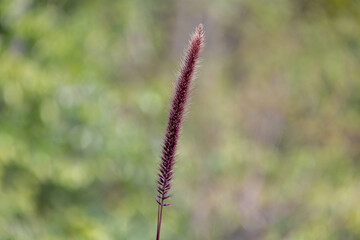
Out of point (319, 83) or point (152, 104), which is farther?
point (319, 83)

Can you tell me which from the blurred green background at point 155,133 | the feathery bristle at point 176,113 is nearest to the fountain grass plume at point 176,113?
the feathery bristle at point 176,113

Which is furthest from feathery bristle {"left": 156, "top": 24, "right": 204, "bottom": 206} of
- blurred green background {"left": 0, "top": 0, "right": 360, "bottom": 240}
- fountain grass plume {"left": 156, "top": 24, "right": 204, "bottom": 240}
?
blurred green background {"left": 0, "top": 0, "right": 360, "bottom": 240}

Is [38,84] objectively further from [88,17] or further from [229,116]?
[229,116]

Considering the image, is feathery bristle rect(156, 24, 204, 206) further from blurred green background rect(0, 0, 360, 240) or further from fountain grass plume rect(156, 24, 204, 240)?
blurred green background rect(0, 0, 360, 240)

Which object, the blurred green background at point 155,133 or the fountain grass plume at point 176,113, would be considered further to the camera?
the blurred green background at point 155,133

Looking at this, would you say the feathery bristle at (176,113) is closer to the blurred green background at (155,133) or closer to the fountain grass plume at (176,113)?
the fountain grass plume at (176,113)

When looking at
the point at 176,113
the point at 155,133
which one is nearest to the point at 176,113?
the point at 176,113

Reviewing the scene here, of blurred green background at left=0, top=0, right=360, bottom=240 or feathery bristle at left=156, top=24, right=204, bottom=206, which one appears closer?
feathery bristle at left=156, top=24, right=204, bottom=206

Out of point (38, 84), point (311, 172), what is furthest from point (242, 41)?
point (38, 84)

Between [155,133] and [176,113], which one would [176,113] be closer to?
[176,113]
